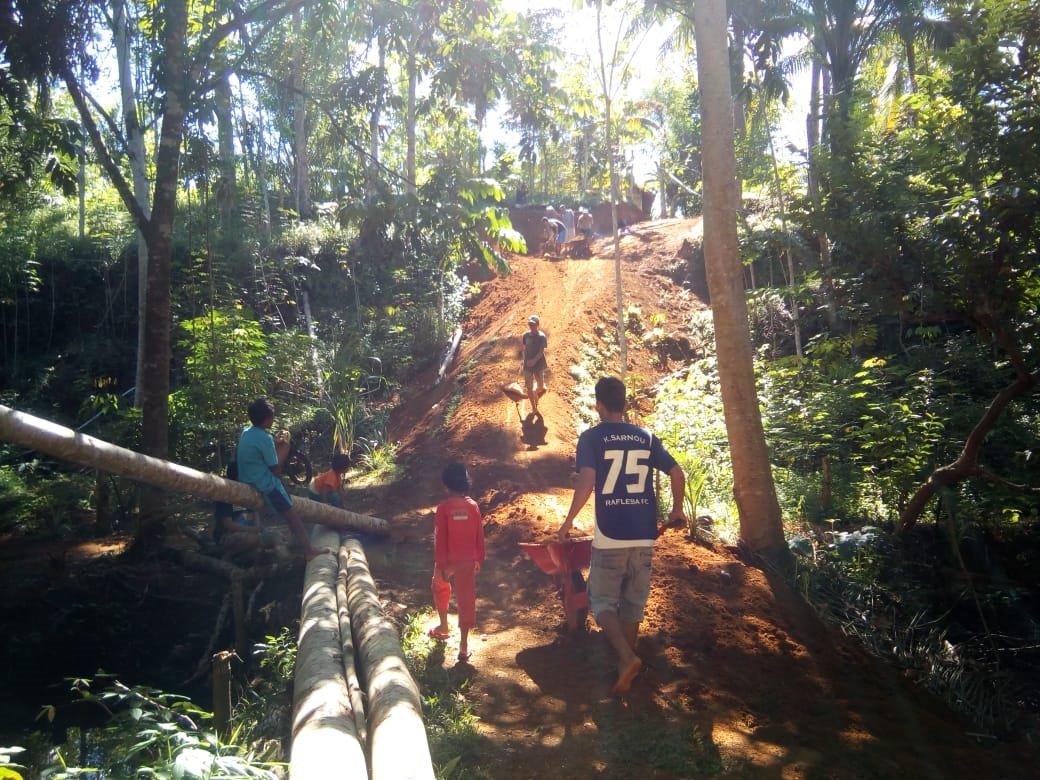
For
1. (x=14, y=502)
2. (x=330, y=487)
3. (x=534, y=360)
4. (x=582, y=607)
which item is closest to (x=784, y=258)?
(x=534, y=360)

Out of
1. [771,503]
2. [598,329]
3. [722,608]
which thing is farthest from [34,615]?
[598,329]

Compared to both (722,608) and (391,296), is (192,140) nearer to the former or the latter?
(722,608)

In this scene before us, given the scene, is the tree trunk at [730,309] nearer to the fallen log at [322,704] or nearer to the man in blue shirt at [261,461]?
the fallen log at [322,704]

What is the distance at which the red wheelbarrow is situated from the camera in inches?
→ 217

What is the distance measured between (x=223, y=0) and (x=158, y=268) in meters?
3.22

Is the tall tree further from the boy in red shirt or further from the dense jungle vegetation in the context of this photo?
the boy in red shirt

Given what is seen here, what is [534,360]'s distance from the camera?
37.3 feet

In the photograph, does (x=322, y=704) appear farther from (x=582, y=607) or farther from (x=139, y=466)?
(x=139, y=466)

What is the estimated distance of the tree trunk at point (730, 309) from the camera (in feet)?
22.7

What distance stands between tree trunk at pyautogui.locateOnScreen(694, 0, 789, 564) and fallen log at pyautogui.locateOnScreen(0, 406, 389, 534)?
13.0ft

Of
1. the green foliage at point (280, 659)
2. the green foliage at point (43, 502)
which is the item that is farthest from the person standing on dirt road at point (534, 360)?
the green foliage at point (43, 502)

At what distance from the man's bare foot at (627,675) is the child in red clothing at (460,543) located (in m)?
1.29

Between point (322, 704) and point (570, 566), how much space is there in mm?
2214

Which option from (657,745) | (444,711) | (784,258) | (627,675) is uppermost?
(784,258)
